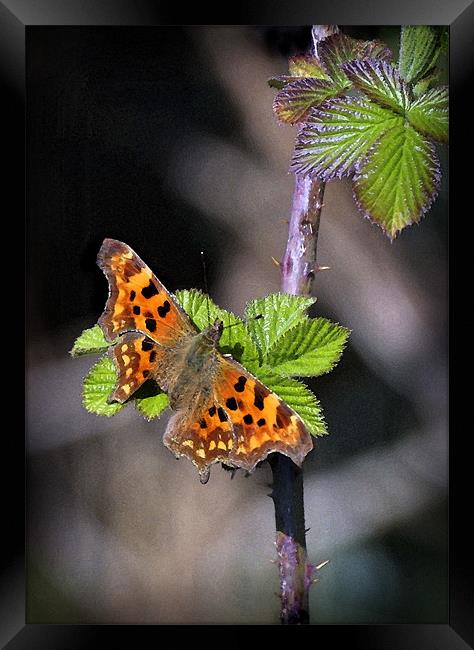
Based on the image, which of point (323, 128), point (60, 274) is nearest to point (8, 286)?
point (60, 274)

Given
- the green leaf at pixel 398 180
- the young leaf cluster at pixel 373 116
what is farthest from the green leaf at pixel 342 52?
the green leaf at pixel 398 180

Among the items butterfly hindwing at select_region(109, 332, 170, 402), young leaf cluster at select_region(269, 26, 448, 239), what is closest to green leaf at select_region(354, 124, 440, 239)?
young leaf cluster at select_region(269, 26, 448, 239)

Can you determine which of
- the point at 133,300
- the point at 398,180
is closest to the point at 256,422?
the point at 133,300

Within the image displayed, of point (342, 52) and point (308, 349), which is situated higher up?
point (342, 52)

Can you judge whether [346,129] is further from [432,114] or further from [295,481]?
[295,481]

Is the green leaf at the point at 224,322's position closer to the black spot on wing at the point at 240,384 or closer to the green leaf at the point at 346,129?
the black spot on wing at the point at 240,384

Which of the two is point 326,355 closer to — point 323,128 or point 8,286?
point 323,128

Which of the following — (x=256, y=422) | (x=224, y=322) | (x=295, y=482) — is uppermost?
(x=224, y=322)
